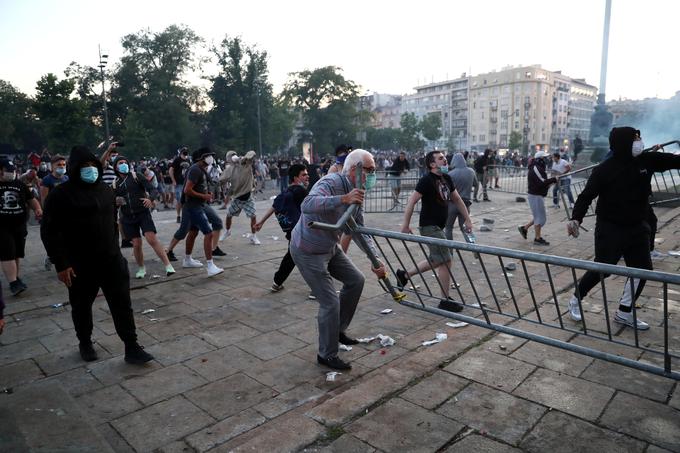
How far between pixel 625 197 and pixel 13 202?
7184 millimetres

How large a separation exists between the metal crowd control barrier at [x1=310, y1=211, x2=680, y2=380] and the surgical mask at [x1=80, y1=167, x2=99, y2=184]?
7.33ft

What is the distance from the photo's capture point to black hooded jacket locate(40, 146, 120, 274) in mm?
3787

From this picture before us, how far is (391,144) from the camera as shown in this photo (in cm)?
9588

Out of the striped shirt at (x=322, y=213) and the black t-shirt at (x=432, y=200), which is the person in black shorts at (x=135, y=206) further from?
the black t-shirt at (x=432, y=200)

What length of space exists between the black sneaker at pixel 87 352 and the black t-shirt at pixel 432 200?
360 centimetres

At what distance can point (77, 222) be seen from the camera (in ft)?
12.7

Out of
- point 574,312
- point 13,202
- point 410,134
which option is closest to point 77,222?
point 13,202

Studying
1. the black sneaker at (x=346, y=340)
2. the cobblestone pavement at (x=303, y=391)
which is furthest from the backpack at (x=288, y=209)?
the black sneaker at (x=346, y=340)

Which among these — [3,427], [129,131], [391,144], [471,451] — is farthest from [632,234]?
Result: [391,144]

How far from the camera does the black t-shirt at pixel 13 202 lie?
601 centimetres

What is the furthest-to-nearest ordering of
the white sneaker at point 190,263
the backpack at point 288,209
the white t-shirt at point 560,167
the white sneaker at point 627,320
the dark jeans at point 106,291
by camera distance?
the white t-shirt at point 560,167
the white sneaker at point 190,263
the backpack at point 288,209
the white sneaker at point 627,320
the dark jeans at point 106,291

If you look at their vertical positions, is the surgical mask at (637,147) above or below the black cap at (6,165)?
above

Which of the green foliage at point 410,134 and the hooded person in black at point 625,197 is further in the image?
the green foliage at point 410,134

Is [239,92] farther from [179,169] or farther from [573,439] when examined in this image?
[573,439]
